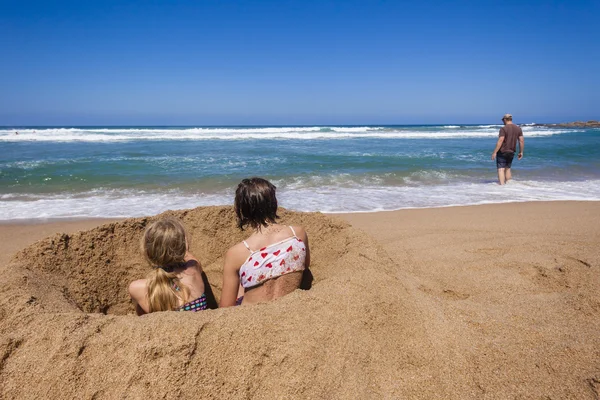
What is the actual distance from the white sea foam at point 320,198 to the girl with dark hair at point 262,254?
165 inches

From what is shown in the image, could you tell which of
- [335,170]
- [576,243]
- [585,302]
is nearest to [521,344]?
[585,302]

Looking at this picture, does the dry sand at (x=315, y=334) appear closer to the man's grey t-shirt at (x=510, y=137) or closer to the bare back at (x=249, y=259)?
the bare back at (x=249, y=259)

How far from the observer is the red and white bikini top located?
213 centimetres

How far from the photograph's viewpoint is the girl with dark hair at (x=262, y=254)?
7.02 ft

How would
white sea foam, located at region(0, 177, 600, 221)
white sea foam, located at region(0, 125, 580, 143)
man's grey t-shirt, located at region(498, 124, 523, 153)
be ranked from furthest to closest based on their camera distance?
1. white sea foam, located at region(0, 125, 580, 143)
2. man's grey t-shirt, located at region(498, 124, 523, 153)
3. white sea foam, located at region(0, 177, 600, 221)

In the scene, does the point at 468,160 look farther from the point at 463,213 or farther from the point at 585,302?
the point at 585,302

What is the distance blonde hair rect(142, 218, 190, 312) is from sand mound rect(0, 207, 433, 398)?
45 centimetres

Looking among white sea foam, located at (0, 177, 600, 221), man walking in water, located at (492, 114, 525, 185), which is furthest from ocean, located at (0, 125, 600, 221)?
man walking in water, located at (492, 114, 525, 185)

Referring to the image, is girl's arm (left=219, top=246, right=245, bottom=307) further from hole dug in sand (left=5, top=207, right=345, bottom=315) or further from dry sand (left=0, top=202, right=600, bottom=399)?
hole dug in sand (left=5, top=207, right=345, bottom=315)

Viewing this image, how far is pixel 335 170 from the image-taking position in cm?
1151

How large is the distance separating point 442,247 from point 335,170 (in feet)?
24.4

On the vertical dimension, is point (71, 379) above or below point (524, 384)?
above

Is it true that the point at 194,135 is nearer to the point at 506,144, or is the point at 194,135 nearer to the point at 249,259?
the point at 506,144

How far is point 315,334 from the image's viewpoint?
1695 mm
